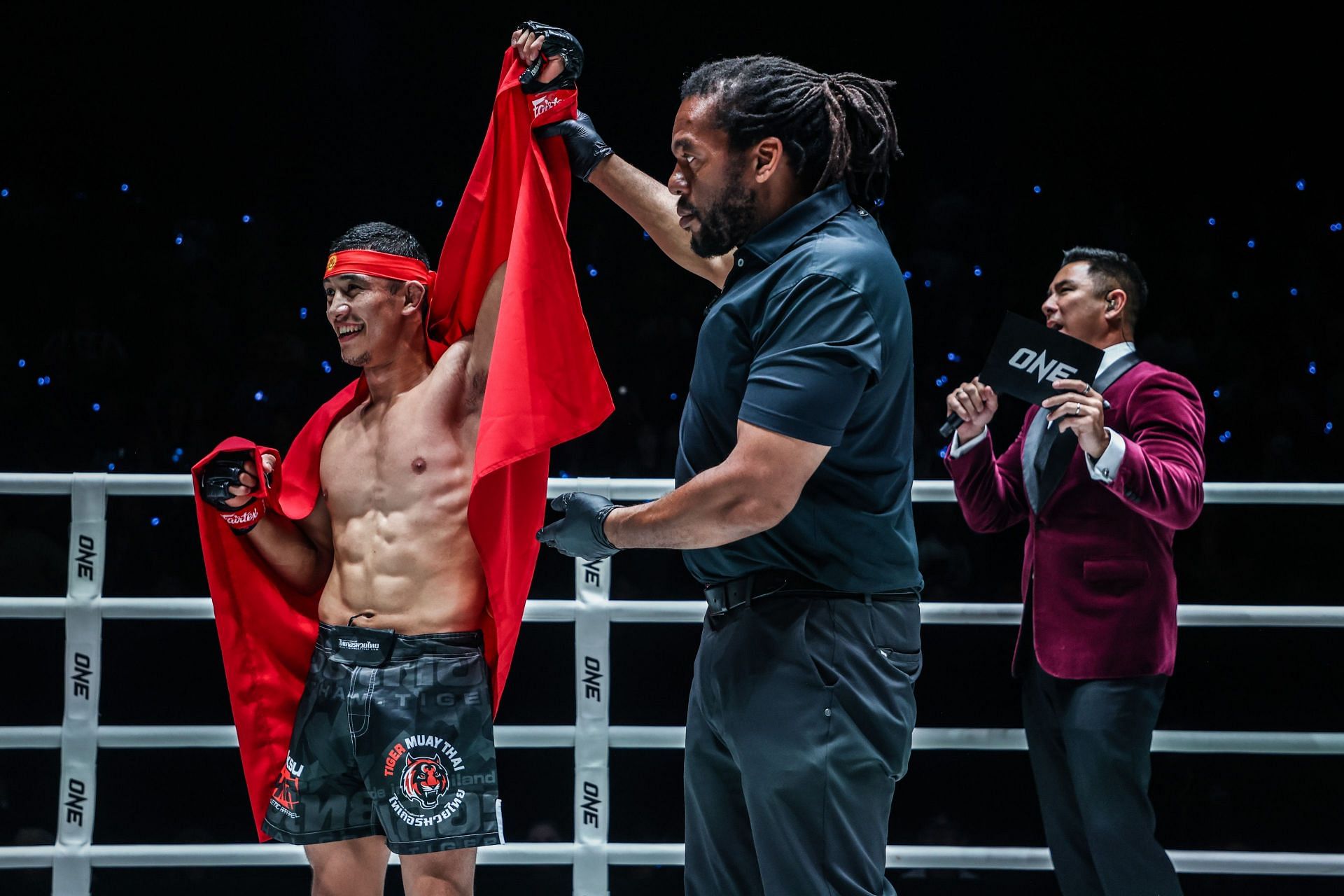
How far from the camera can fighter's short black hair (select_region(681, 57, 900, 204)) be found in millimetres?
1505

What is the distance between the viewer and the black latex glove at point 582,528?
1498 mm

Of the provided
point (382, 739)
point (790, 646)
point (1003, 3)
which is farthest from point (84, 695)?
point (1003, 3)

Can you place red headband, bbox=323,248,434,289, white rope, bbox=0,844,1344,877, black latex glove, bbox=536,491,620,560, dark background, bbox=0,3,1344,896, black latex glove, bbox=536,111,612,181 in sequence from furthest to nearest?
dark background, bbox=0,3,1344,896, white rope, bbox=0,844,1344,877, red headband, bbox=323,248,434,289, black latex glove, bbox=536,111,612,181, black latex glove, bbox=536,491,620,560

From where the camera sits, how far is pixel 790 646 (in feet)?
4.67

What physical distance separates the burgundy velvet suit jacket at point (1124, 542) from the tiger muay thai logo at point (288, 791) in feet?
4.71

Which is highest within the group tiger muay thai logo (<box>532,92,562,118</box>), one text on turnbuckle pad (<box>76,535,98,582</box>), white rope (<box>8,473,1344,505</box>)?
tiger muay thai logo (<box>532,92,562,118</box>)

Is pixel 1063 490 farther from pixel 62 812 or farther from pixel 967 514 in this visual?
pixel 62 812

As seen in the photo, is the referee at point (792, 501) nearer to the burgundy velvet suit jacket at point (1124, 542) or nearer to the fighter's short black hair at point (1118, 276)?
the burgundy velvet suit jacket at point (1124, 542)

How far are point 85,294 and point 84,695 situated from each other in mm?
2249

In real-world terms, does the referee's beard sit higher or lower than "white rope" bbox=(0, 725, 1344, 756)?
higher

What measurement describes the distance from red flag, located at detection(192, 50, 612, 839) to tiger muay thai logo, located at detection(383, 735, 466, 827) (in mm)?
167

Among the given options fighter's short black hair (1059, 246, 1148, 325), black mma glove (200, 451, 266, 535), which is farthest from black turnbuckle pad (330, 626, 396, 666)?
fighter's short black hair (1059, 246, 1148, 325)

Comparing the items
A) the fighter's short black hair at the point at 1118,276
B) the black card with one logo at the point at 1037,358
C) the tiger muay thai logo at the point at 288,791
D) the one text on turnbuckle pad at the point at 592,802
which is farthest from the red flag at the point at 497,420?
the fighter's short black hair at the point at 1118,276

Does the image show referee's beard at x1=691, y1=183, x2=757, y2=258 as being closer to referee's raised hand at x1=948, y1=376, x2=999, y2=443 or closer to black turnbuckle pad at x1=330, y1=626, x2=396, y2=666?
black turnbuckle pad at x1=330, y1=626, x2=396, y2=666
